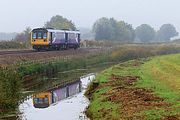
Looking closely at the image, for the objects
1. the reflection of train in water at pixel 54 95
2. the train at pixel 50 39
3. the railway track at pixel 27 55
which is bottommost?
the reflection of train in water at pixel 54 95

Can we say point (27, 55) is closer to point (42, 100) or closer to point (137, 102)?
point (42, 100)

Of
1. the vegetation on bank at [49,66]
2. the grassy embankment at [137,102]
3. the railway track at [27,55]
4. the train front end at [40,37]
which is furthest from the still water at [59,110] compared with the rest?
the train front end at [40,37]

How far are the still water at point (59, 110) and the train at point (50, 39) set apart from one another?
3173cm

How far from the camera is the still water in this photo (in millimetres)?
30178

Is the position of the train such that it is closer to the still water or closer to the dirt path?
the still water

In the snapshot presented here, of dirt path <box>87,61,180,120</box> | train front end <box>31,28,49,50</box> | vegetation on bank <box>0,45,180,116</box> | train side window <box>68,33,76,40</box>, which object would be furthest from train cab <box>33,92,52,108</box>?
train side window <box>68,33,76,40</box>

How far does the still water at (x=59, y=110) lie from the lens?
30178mm

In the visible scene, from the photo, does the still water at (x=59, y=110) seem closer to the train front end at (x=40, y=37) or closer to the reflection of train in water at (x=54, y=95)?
the reflection of train in water at (x=54, y=95)

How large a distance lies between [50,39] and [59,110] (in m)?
38.8

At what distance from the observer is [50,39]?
71125mm

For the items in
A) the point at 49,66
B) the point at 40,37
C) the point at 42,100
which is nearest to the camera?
the point at 42,100

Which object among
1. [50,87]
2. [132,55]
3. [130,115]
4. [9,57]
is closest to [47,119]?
[130,115]

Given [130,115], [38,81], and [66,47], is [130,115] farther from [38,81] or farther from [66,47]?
[66,47]

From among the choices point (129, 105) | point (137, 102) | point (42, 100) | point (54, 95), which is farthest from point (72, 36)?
point (129, 105)
